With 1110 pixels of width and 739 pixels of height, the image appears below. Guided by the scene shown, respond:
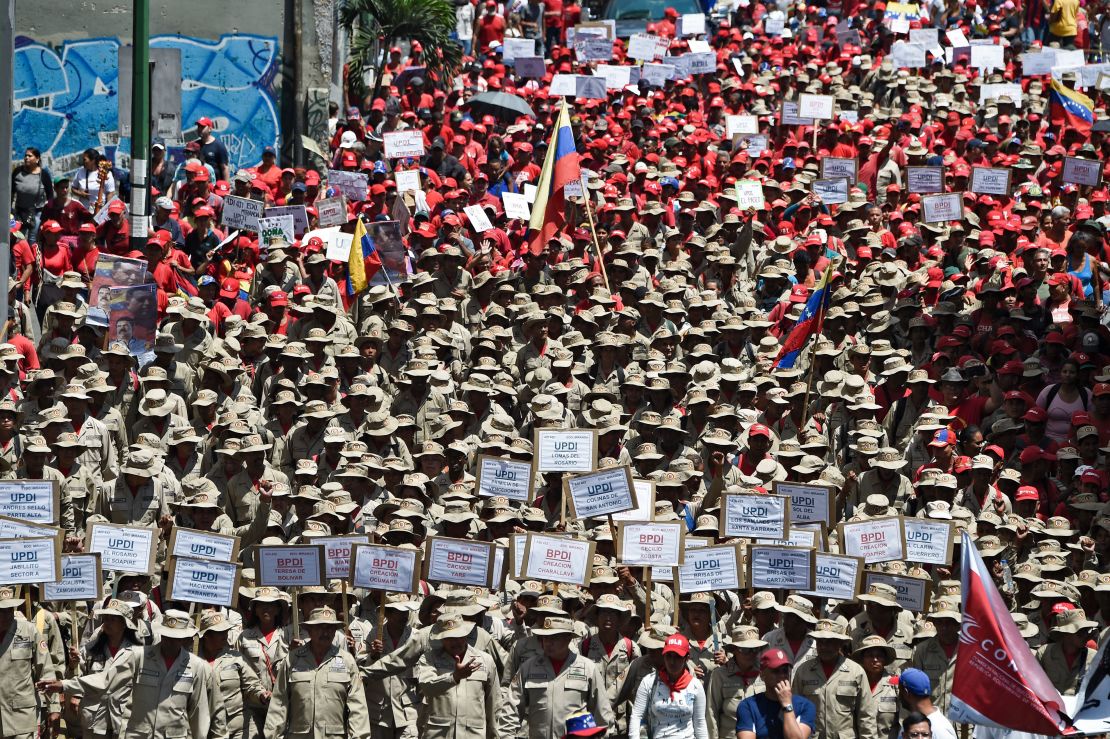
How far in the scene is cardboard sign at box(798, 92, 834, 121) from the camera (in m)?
27.5

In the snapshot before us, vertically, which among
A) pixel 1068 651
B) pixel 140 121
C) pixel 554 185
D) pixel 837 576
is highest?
pixel 140 121

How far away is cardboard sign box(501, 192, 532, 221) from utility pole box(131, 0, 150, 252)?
451 centimetres

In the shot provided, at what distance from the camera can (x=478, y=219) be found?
2280 cm

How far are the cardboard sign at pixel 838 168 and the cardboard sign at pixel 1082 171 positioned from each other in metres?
2.45

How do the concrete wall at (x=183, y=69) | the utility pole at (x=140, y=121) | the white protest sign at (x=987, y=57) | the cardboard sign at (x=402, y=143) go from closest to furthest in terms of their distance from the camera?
the utility pole at (x=140, y=121) < the cardboard sign at (x=402, y=143) < the concrete wall at (x=183, y=69) < the white protest sign at (x=987, y=57)

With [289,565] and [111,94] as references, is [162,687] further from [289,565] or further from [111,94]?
[111,94]

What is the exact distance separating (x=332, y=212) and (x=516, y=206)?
7.77ft

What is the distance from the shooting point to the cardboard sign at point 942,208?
901 inches

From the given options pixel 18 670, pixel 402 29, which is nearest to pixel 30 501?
pixel 18 670

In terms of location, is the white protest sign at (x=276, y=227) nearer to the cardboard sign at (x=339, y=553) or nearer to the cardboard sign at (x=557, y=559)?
the cardboard sign at (x=339, y=553)

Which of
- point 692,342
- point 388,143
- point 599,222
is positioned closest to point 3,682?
point 692,342

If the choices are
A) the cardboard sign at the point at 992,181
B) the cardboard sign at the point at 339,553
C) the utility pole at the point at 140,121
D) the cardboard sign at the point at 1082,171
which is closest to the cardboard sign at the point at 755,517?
the cardboard sign at the point at 339,553

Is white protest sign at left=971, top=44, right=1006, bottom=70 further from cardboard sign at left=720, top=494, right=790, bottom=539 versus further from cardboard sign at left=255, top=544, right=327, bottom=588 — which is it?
cardboard sign at left=255, top=544, right=327, bottom=588

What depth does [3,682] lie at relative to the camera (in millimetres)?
14289
